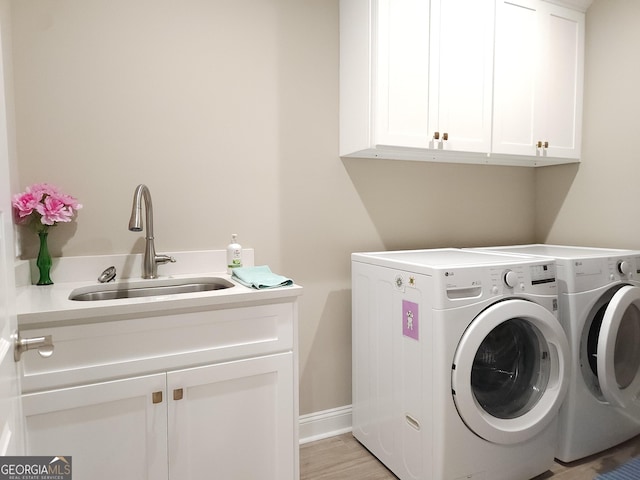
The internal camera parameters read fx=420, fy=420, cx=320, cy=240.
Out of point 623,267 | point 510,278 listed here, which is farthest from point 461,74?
point 623,267

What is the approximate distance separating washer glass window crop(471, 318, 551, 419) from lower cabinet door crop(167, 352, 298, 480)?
78 cm

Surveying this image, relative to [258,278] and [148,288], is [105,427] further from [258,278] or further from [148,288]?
[258,278]

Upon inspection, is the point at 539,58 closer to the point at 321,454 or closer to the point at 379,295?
the point at 379,295

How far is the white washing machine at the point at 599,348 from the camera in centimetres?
188

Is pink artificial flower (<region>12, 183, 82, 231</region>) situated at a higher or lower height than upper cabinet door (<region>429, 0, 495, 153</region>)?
lower

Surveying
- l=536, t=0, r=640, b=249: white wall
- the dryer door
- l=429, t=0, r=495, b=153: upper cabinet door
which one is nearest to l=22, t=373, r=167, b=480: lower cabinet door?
l=429, t=0, r=495, b=153: upper cabinet door

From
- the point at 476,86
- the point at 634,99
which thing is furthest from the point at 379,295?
the point at 634,99

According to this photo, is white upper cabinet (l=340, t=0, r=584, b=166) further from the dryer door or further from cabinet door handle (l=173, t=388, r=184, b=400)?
cabinet door handle (l=173, t=388, r=184, b=400)

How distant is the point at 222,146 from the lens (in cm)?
196

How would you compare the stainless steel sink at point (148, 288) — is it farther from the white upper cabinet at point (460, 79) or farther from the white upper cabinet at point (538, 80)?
the white upper cabinet at point (538, 80)

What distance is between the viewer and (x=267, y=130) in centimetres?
205

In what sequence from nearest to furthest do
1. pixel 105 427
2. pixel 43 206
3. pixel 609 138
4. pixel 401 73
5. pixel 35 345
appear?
pixel 35 345, pixel 105 427, pixel 43 206, pixel 401 73, pixel 609 138

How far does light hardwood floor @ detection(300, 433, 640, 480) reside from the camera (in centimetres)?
188

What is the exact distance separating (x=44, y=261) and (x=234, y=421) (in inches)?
36.9
